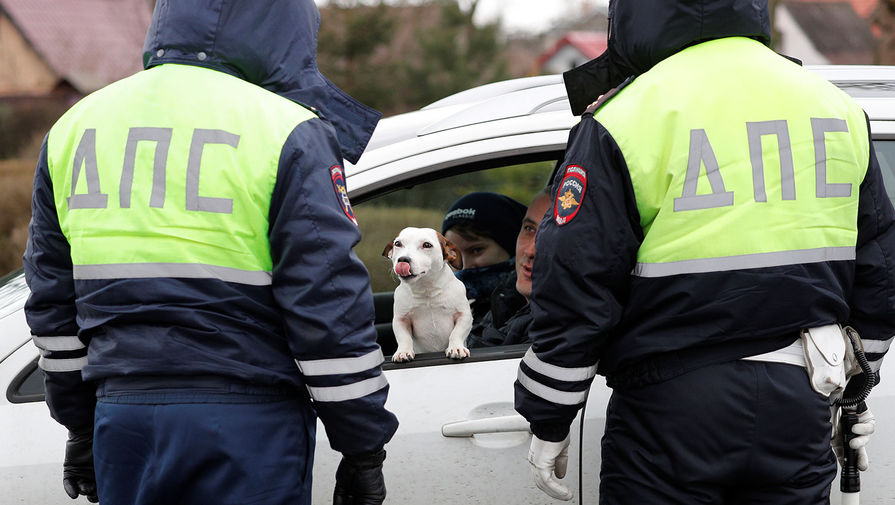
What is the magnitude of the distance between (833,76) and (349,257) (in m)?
1.88

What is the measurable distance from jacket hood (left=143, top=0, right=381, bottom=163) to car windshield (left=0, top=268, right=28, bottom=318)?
2.95ft

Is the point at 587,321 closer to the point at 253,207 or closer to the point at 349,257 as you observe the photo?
the point at 349,257

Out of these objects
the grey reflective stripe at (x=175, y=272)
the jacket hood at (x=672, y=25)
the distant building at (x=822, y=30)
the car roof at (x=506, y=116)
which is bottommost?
the distant building at (x=822, y=30)

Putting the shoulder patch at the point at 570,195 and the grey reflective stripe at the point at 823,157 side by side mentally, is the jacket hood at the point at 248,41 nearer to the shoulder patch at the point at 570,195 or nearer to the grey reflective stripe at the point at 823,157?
the shoulder patch at the point at 570,195

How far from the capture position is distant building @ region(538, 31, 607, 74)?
35.4 meters

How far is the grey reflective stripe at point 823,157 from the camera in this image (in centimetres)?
184

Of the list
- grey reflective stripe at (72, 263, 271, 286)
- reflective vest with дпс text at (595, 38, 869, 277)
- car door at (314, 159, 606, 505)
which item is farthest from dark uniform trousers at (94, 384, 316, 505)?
reflective vest with дпс text at (595, 38, 869, 277)

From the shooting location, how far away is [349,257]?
6.11ft

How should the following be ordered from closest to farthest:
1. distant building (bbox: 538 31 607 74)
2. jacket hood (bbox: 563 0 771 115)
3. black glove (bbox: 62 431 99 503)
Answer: jacket hood (bbox: 563 0 771 115)
black glove (bbox: 62 431 99 503)
distant building (bbox: 538 31 607 74)

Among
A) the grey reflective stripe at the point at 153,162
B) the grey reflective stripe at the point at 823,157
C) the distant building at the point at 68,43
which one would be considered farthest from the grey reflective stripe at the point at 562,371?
the distant building at the point at 68,43

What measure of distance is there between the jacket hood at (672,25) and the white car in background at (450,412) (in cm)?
53

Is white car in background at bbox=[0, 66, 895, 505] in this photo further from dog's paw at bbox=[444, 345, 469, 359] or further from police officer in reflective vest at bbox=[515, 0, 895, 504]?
police officer in reflective vest at bbox=[515, 0, 895, 504]

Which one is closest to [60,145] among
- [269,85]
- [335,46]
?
[269,85]

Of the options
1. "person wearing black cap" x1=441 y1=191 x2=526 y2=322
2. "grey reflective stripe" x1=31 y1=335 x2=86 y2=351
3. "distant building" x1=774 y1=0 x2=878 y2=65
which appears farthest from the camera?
"distant building" x1=774 y1=0 x2=878 y2=65
